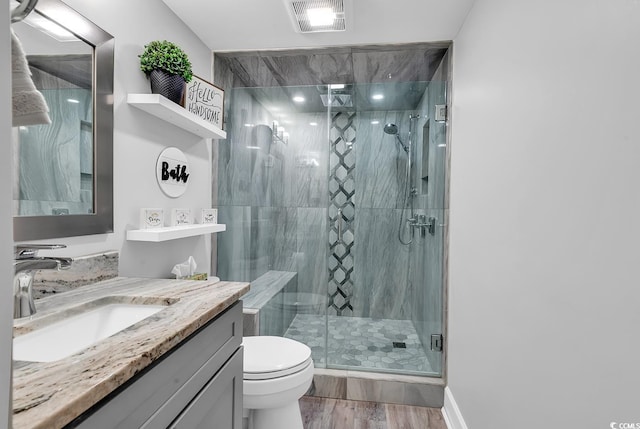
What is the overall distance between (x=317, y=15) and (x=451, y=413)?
2306mm

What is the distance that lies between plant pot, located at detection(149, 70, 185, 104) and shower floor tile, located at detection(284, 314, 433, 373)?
5.66 ft

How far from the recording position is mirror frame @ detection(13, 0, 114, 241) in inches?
48.2

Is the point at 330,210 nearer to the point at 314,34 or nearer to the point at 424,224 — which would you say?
the point at 424,224

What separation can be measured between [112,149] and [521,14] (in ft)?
5.37

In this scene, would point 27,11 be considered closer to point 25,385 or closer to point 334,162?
point 25,385

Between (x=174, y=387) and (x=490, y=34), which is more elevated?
(x=490, y=34)

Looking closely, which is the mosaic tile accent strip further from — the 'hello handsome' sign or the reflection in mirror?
the reflection in mirror

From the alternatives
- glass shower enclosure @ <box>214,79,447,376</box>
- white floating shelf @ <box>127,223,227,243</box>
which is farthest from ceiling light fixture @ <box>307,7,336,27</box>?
white floating shelf @ <box>127,223,227,243</box>

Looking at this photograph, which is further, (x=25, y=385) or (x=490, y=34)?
(x=490, y=34)

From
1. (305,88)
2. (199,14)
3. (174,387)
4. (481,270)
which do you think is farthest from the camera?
(305,88)

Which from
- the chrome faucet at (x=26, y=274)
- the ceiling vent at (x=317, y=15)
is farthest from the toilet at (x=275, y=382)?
the ceiling vent at (x=317, y=15)

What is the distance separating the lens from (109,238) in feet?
4.90

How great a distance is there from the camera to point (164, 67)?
1648mm

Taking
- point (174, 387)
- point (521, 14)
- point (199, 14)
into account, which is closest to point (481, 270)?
point (521, 14)
